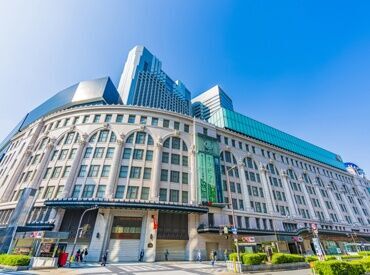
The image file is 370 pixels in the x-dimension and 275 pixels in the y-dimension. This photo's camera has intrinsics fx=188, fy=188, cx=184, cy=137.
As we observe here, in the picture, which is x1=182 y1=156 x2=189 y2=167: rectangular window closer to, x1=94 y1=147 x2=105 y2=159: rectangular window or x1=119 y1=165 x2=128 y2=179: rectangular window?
x1=119 y1=165 x2=128 y2=179: rectangular window

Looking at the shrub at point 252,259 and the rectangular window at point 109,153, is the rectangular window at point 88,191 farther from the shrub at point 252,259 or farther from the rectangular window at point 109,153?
the shrub at point 252,259

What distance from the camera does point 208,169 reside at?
119 ft

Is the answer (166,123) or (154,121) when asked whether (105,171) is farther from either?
(166,123)

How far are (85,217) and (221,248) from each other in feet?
74.0

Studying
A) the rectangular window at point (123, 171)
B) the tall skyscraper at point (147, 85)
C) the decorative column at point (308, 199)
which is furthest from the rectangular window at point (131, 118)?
the tall skyscraper at point (147, 85)

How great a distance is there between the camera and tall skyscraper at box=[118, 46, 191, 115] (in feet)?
369

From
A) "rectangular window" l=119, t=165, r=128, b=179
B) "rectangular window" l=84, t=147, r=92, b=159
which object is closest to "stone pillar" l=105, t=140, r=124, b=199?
"rectangular window" l=119, t=165, r=128, b=179

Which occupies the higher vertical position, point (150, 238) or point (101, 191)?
point (101, 191)

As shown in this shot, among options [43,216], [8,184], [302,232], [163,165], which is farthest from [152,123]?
[302,232]

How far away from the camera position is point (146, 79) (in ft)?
397

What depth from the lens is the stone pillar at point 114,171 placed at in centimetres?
3055

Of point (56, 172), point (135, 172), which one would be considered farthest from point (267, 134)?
point (56, 172)

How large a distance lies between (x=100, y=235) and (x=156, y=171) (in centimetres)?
1259

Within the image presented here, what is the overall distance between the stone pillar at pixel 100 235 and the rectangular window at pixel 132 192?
3866mm
